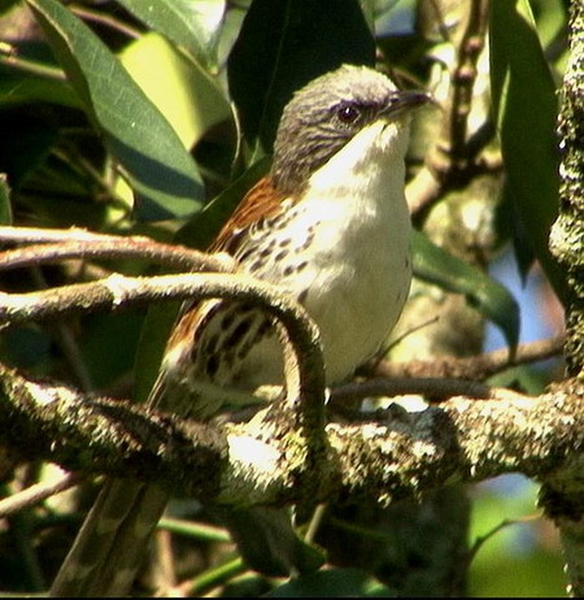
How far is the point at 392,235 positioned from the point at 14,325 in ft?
5.56

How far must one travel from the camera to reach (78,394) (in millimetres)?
2291

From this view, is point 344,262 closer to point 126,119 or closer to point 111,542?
point 126,119

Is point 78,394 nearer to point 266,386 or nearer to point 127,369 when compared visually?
point 266,386

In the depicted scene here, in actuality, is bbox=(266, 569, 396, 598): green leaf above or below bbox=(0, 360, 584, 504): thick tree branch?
below

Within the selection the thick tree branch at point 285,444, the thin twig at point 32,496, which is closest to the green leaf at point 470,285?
the thick tree branch at point 285,444

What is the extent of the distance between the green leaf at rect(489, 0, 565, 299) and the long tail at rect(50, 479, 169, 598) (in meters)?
1.24

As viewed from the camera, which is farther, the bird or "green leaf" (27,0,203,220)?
the bird

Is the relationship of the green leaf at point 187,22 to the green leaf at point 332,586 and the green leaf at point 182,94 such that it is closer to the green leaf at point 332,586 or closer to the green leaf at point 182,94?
Answer: the green leaf at point 182,94

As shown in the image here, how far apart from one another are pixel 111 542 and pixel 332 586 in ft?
2.08

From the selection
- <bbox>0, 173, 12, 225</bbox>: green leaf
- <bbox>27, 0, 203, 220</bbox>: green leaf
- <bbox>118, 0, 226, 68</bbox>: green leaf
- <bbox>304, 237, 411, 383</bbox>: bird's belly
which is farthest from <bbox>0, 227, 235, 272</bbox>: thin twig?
<bbox>304, 237, 411, 383</bbox>: bird's belly

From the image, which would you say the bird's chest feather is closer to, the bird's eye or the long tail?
the bird's eye

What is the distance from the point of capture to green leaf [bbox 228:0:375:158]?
12.3 ft

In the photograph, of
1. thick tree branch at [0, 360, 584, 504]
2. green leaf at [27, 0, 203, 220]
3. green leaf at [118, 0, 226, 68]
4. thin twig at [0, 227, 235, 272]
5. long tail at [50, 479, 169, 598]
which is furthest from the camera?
long tail at [50, 479, 169, 598]

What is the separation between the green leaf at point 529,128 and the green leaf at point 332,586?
1102mm
